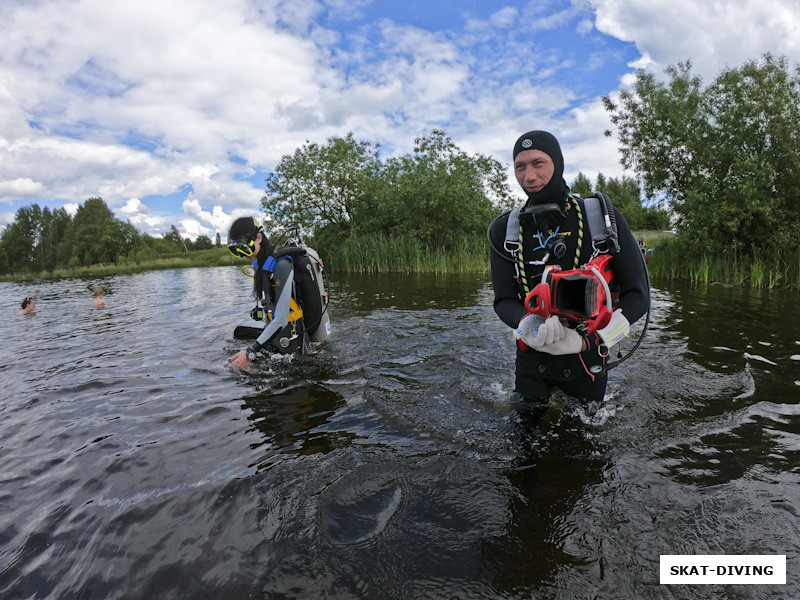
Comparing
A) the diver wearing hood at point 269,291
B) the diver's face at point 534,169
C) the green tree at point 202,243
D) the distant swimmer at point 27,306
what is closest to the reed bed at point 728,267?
the diver's face at point 534,169

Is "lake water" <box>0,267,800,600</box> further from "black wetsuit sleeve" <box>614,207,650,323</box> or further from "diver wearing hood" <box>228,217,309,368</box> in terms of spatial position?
"black wetsuit sleeve" <box>614,207,650,323</box>

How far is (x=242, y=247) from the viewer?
579 centimetres

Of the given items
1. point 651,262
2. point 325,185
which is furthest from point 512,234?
point 325,185

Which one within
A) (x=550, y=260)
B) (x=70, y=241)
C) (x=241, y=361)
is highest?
(x=70, y=241)

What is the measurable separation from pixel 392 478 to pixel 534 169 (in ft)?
8.84

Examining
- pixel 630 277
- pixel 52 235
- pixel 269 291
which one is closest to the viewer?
pixel 630 277

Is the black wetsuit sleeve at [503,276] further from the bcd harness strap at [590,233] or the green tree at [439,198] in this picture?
the green tree at [439,198]

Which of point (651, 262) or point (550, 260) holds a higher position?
point (550, 260)

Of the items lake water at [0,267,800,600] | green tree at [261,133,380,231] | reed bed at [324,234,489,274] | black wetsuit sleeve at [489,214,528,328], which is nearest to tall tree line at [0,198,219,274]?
green tree at [261,133,380,231]

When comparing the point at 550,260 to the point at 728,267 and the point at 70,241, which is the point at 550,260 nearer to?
the point at 728,267

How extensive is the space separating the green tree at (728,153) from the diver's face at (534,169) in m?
16.4

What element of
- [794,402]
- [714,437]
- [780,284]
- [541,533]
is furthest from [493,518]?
[780,284]

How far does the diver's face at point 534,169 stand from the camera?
3098 millimetres

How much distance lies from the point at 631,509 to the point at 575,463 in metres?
0.60
